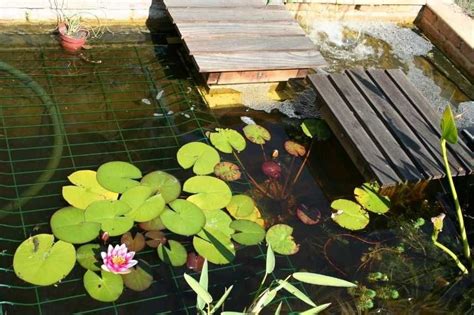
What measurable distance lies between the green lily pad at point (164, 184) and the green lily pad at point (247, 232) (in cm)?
34

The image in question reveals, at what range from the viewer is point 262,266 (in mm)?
2570

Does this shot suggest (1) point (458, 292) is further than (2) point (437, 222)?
Yes

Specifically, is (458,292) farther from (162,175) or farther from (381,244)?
(162,175)

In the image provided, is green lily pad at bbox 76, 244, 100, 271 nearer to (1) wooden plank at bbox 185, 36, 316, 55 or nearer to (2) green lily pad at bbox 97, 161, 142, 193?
(2) green lily pad at bbox 97, 161, 142, 193

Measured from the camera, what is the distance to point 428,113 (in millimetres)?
3424

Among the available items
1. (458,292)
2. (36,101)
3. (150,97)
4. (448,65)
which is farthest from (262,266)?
(448,65)

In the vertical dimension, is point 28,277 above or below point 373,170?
below

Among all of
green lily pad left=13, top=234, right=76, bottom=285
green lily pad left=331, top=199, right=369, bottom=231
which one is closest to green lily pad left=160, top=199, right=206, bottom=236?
green lily pad left=13, top=234, right=76, bottom=285

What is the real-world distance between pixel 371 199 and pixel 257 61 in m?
1.13

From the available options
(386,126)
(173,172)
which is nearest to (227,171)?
(173,172)

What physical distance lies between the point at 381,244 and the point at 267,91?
52.9 inches

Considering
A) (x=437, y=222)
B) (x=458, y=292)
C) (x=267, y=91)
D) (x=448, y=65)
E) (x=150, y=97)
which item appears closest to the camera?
(x=437, y=222)

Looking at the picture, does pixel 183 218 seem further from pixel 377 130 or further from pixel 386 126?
pixel 386 126

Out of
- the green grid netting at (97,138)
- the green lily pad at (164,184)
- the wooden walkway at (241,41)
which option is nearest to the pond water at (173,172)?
the green grid netting at (97,138)
